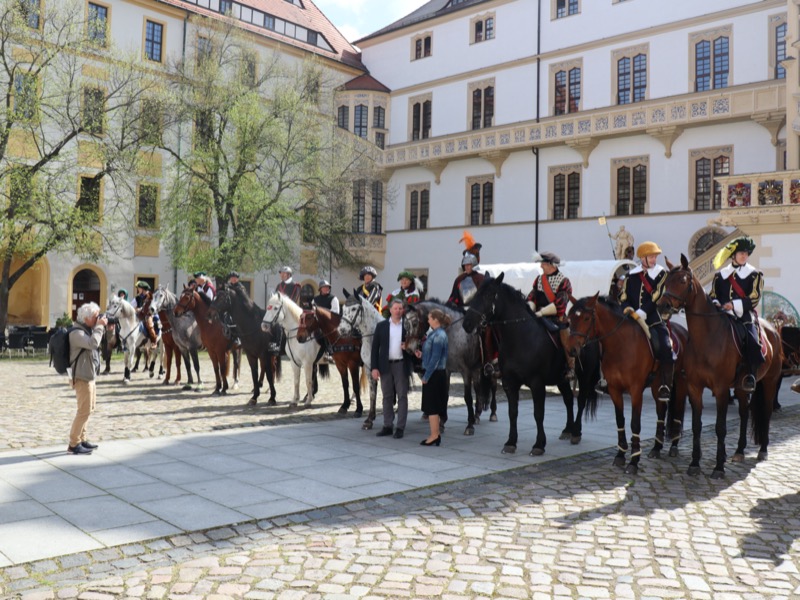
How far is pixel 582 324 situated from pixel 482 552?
3.95 m

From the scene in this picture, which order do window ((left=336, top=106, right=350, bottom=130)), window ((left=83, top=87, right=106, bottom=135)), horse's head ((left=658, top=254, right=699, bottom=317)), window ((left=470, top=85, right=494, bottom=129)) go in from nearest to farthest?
horse's head ((left=658, top=254, right=699, bottom=317))
window ((left=83, top=87, right=106, bottom=135))
window ((left=470, top=85, right=494, bottom=129))
window ((left=336, top=106, right=350, bottom=130))

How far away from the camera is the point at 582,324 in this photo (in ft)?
29.1

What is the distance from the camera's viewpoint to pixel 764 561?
18.4ft

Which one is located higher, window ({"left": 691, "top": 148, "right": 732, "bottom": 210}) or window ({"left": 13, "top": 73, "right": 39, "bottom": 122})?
window ({"left": 13, "top": 73, "right": 39, "bottom": 122})

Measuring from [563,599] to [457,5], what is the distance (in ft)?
132

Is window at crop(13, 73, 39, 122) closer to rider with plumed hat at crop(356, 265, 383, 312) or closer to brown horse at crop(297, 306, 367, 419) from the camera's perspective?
rider with plumed hat at crop(356, 265, 383, 312)

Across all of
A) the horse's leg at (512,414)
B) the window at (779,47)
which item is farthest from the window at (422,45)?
the horse's leg at (512,414)

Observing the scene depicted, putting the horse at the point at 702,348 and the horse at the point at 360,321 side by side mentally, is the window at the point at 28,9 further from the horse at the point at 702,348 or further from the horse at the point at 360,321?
the horse at the point at 702,348

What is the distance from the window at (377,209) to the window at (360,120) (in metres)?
3.10

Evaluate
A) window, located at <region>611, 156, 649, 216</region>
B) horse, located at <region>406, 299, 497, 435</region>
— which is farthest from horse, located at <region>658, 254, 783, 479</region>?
window, located at <region>611, 156, 649, 216</region>

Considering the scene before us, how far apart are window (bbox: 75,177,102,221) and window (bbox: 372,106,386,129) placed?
640 inches

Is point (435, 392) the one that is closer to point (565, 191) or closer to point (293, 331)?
point (293, 331)

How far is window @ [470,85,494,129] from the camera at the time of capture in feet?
125

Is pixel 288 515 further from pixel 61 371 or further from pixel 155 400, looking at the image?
pixel 155 400
